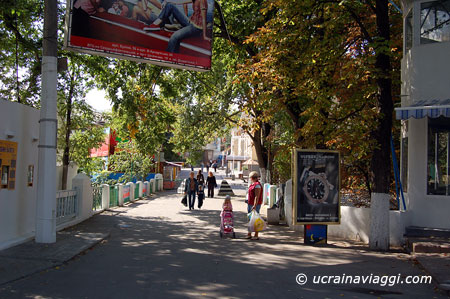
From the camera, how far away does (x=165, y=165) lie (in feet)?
126

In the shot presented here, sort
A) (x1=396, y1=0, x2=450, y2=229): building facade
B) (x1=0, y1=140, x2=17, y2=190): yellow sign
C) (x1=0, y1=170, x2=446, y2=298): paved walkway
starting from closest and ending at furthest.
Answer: (x1=0, y1=170, x2=446, y2=298): paved walkway → (x1=0, y1=140, x2=17, y2=190): yellow sign → (x1=396, y1=0, x2=450, y2=229): building facade

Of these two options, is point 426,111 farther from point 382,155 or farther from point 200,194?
point 200,194

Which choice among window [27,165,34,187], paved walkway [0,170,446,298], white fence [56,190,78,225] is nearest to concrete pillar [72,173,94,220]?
white fence [56,190,78,225]

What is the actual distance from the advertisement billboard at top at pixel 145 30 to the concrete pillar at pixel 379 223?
5.82m

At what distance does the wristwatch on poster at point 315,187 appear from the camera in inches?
431

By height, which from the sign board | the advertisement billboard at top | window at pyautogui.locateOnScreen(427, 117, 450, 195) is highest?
the advertisement billboard at top

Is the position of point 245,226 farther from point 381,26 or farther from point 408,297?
point 408,297

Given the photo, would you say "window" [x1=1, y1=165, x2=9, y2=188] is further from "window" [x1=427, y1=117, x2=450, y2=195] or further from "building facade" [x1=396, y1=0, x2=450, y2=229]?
"window" [x1=427, y1=117, x2=450, y2=195]

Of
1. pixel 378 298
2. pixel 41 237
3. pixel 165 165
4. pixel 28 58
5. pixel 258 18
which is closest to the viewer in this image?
pixel 378 298

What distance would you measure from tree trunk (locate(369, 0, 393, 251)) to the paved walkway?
0.57m

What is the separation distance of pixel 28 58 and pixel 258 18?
9273 mm

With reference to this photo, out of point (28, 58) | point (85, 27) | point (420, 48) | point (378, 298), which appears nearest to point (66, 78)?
point (28, 58)

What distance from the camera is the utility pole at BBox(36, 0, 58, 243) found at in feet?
32.3

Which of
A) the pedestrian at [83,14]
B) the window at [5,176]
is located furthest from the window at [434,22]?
the window at [5,176]
